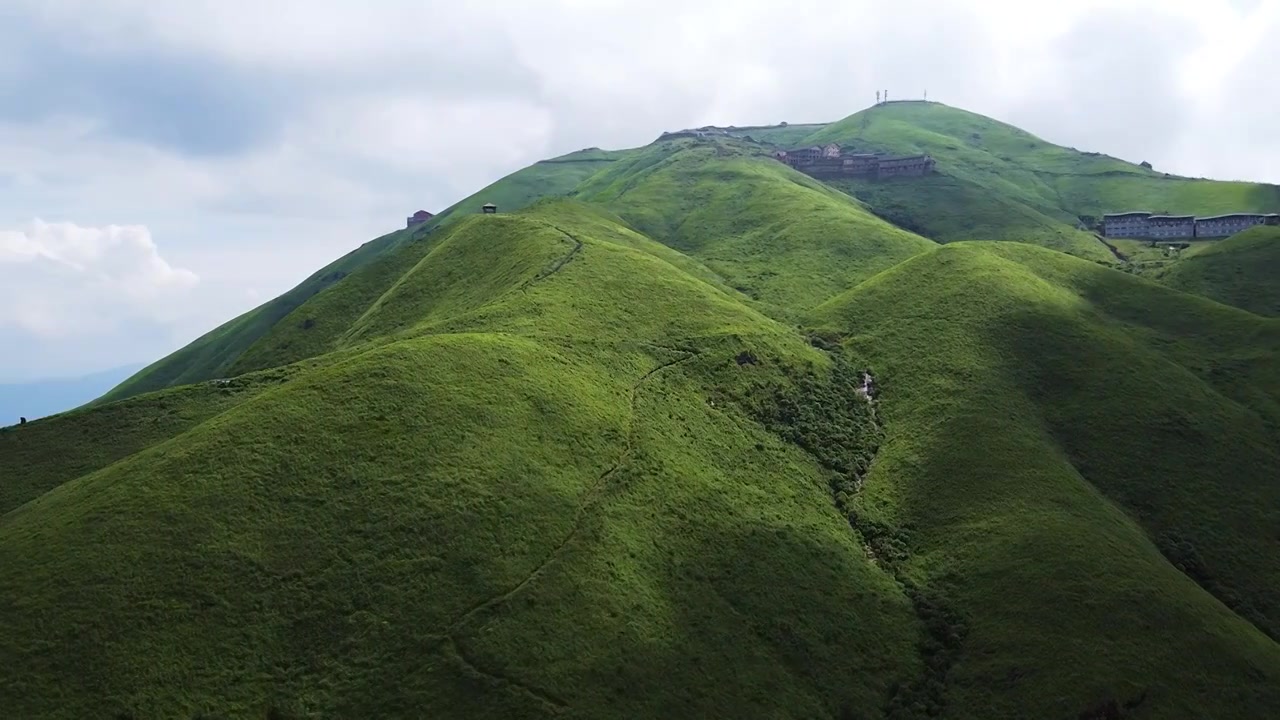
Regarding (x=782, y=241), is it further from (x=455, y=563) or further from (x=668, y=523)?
(x=455, y=563)

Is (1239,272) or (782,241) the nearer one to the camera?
(1239,272)

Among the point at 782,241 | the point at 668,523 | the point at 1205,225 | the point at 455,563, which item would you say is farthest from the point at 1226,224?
the point at 455,563

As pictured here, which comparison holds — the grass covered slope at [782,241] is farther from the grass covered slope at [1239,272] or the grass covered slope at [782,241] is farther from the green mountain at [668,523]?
the grass covered slope at [1239,272]

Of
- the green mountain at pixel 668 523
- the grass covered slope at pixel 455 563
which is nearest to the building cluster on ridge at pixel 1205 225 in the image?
the green mountain at pixel 668 523

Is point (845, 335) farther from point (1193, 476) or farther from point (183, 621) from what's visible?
point (183, 621)

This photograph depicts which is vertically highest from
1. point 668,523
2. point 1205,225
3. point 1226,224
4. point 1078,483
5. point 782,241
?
point 782,241

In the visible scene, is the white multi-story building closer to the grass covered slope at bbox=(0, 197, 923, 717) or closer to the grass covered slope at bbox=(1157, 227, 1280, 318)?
the grass covered slope at bbox=(1157, 227, 1280, 318)
